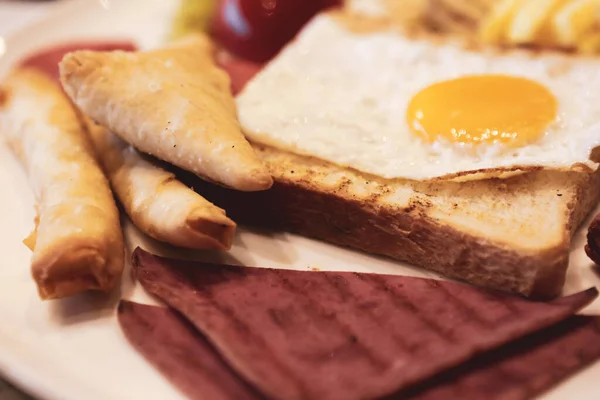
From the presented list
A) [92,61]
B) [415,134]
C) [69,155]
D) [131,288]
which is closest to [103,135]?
[69,155]

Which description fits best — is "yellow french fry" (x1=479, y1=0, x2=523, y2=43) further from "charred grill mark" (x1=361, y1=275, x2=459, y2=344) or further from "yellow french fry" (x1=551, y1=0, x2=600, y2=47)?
"charred grill mark" (x1=361, y1=275, x2=459, y2=344)

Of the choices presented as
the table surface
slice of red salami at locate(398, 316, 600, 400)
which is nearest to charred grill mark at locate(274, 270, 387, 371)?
slice of red salami at locate(398, 316, 600, 400)

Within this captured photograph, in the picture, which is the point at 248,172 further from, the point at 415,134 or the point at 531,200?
the point at 531,200

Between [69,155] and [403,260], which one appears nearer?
[403,260]

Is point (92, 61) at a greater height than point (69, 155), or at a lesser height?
greater

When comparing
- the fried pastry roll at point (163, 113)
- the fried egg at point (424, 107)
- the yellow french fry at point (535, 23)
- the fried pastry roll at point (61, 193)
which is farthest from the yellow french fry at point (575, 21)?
the fried pastry roll at point (61, 193)

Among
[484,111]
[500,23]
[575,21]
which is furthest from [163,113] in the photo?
[575,21]

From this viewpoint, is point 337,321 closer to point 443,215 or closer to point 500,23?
point 443,215
